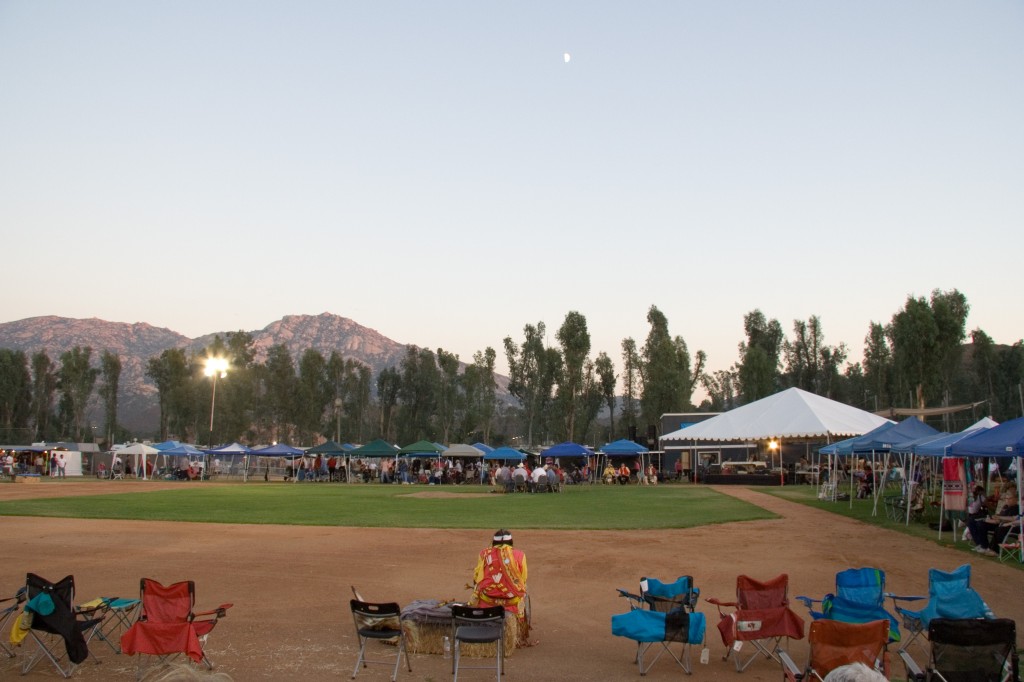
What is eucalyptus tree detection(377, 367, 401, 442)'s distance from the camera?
108812 mm

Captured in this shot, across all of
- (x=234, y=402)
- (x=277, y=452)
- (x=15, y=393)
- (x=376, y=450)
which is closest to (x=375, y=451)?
(x=376, y=450)

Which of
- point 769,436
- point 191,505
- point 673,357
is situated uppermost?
point 673,357

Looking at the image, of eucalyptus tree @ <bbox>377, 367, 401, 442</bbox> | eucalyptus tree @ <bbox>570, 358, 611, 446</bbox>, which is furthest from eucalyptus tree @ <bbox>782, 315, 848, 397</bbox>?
eucalyptus tree @ <bbox>377, 367, 401, 442</bbox>

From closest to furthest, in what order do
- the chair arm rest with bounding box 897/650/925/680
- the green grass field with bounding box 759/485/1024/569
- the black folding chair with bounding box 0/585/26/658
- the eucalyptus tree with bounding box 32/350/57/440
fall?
the chair arm rest with bounding box 897/650/925/680 < the black folding chair with bounding box 0/585/26/658 < the green grass field with bounding box 759/485/1024/569 < the eucalyptus tree with bounding box 32/350/57/440

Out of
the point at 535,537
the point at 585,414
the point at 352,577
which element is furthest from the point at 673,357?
the point at 352,577

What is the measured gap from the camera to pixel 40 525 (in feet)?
61.0

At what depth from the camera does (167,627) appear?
682 centimetres

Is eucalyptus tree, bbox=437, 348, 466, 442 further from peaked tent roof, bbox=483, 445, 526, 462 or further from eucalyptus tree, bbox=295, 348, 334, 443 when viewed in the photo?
peaked tent roof, bbox=483, 445, 526, 462

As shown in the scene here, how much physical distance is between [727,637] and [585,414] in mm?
76189

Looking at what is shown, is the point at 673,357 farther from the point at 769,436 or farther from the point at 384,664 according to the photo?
the point at 384,664

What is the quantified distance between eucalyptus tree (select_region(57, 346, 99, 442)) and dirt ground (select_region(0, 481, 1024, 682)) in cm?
8705

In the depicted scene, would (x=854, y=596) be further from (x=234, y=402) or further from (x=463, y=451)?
(x=234, y=402)

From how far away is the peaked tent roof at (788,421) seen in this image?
2998cm

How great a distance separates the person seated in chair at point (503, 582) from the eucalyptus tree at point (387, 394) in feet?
333
